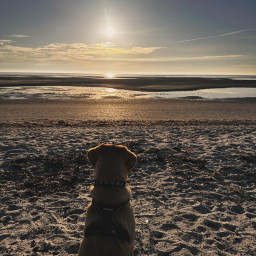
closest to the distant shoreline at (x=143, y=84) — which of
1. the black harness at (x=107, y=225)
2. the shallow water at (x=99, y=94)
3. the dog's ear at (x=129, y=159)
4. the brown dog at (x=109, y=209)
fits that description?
the shallow water at (x=99, y=94)

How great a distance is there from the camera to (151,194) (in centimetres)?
616

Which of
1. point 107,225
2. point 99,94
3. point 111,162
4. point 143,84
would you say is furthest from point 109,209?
point 143,84

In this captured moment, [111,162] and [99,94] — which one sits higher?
[99,94]

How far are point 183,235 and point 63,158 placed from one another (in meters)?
5.46

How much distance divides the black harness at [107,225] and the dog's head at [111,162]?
373 mm

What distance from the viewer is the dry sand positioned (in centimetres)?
438

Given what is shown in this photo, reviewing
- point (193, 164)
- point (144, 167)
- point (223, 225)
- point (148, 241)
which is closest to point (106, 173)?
point (148, 241)

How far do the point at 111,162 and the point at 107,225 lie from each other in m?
0.82

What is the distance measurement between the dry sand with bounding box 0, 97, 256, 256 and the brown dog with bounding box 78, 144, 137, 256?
1605mm

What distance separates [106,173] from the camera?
10.2 feet

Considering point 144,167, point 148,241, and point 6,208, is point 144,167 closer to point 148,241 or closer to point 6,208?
point 148,241

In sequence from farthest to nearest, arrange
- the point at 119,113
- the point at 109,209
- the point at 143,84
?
1. the point at 143,84
2. the point at 119,113
3. the point at 109,209

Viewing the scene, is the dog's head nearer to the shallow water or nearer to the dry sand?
the dry sand

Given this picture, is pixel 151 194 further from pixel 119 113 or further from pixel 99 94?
pixel 99 94
